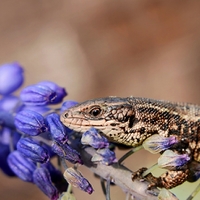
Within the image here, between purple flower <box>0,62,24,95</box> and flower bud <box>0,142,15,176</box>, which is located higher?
purple flower <box>0,62,24,95</box>

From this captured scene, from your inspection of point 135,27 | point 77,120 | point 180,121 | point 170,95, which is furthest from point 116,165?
point 135,27

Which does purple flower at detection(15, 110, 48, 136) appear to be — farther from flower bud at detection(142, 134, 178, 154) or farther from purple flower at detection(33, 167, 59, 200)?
flower bud at detection(142, 134, 178, 154)

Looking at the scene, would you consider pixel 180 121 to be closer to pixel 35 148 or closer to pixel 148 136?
pixel 148 136

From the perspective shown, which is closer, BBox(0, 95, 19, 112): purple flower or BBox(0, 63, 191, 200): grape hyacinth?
BBox(0, 63, 191, 200): grape hyacinth

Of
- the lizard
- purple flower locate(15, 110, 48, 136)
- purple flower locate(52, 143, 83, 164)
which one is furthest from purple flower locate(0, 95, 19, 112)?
purple flower locate(52, 143, 83, 164)

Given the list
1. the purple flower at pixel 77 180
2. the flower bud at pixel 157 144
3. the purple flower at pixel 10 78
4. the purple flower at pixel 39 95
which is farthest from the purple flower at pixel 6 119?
the flower bud at pixel 157 144

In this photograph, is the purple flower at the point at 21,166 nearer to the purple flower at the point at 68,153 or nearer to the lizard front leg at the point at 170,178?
the purple flower at the point at 68,153
